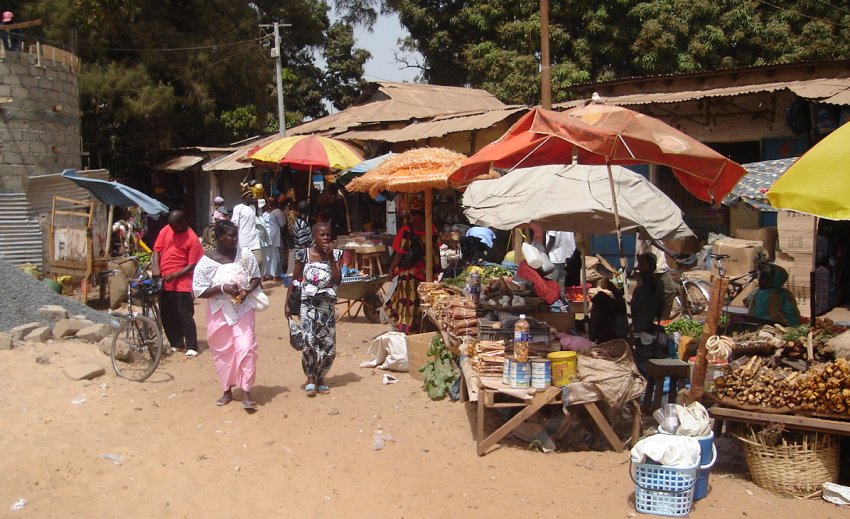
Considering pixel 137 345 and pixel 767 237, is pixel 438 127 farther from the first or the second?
pixel 137 345

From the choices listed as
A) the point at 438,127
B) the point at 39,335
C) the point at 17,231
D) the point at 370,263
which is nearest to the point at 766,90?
the point at 438,127

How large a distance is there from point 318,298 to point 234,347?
89cm

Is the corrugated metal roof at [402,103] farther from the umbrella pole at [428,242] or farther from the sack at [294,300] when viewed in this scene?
the sack at [294,300]

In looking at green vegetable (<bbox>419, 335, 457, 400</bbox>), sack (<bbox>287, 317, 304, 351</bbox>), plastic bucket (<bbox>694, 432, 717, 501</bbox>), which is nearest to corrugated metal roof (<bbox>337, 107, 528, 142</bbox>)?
green vegetable (<bbox>419, 335, 457, 400</bbox>)

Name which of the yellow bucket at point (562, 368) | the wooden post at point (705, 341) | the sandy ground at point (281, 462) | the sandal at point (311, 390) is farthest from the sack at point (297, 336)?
the wooden post at point (705, 341)

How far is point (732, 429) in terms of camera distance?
5.09 m

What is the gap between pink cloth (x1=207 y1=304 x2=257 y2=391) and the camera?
637cm

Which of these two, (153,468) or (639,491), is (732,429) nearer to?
(639,491)

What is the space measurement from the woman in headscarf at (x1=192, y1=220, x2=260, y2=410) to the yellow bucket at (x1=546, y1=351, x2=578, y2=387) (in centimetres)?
275

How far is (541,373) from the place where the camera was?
17.7 feet

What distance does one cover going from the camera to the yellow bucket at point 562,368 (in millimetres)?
5371

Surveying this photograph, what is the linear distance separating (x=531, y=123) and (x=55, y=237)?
10.6 m

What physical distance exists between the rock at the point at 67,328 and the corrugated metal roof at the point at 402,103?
29.4 feet

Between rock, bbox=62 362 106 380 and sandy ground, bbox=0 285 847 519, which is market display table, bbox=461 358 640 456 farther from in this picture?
rock, bbox=62 362 106 380
